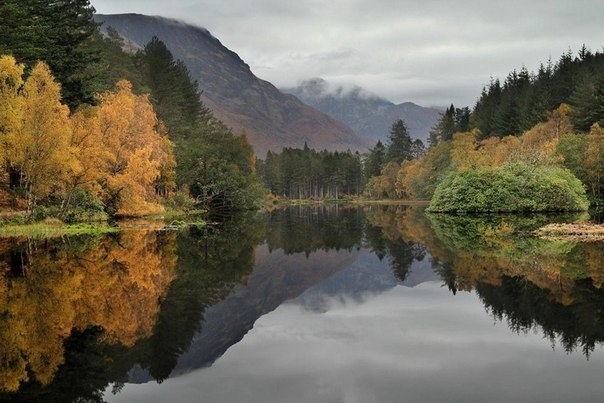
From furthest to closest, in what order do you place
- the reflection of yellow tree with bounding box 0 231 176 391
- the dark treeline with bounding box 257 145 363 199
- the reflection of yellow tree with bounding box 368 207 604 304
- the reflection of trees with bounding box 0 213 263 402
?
the dark treeline with bounding box 257 145 363 199
the reflection of yellow tree with bounding box 368 207 604 304
the reflection of yellow tree with bounding box 0 231 176 391
the reflection of trees with bounding box 0 213 263 402

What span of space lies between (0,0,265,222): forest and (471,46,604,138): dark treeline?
59.7m

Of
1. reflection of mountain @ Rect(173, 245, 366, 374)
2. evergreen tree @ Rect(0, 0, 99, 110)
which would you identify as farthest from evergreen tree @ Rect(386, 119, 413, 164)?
reflection of mountain @ Rect(173, 245, 366, 374)

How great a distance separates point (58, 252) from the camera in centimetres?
2447

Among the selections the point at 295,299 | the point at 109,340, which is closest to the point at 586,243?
the point at 295,299

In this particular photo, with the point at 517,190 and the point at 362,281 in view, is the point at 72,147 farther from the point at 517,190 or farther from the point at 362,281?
the point at 517,190

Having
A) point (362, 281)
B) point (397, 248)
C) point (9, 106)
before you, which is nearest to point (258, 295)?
point (362, 281)

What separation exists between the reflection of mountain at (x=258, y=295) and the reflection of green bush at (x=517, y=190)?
35.2m

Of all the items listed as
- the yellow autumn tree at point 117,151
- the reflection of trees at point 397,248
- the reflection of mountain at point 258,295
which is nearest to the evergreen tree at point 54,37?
the yellow autumn tree at point 117,151

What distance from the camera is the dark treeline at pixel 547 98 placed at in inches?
3383

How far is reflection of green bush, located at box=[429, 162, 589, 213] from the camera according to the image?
2356 inches

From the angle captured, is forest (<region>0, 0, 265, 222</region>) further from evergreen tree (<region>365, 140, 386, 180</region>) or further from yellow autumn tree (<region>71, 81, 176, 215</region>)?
evergreen tree (<region>365, 140, 386, 180</region>)

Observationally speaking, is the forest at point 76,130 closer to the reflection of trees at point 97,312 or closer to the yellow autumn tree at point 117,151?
the yellow autumn tree at point 117,151

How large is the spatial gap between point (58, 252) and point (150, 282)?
8.94 metres

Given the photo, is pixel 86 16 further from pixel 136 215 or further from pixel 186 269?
pixel 186 269
